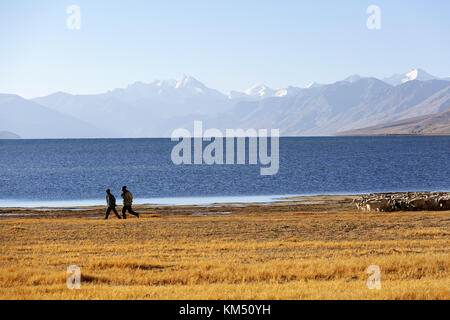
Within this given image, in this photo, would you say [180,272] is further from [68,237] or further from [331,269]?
[68,237]

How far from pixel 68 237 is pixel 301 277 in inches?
486

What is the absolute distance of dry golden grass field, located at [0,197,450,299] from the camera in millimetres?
11953

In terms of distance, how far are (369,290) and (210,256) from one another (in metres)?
6.81

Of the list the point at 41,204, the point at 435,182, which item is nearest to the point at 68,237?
the point at 41,204

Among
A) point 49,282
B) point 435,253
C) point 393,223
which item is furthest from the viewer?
point 393,223

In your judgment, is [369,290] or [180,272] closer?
[369,290]

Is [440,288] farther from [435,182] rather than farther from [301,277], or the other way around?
[435,182]

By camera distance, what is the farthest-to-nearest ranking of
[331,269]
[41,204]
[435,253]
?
[41,204], [435,253], [331,269]

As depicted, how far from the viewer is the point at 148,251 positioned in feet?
63.0

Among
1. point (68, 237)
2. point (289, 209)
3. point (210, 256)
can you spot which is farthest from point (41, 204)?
point (210, 256)

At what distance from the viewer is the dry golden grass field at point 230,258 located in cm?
Answer: 1195

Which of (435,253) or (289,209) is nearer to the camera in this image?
(435,253)

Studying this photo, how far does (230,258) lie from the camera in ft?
56.3

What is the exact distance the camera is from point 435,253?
57.2 feet
